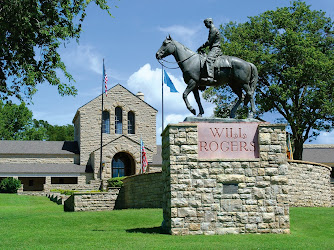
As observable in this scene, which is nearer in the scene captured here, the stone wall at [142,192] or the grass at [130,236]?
the grass at [130,236]

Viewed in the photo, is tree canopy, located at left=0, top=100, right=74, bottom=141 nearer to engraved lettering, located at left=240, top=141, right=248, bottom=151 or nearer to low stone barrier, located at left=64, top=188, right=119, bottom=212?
low stone barrier, located at left=64, top=188, right=119, bottom=212

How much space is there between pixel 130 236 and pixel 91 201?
12483mm

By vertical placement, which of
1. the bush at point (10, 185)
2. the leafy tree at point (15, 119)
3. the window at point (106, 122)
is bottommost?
the bush at point (10, 185)

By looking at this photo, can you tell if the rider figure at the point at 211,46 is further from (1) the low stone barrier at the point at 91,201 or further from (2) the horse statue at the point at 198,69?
(1) the low stone barrier at the point at 91,201

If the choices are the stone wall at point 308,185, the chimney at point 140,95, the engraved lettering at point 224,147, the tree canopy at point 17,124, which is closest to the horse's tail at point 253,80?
the engraved lettering at point 224,147

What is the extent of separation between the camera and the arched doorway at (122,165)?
1843 inches

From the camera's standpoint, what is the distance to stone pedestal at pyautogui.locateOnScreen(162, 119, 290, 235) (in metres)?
12.2

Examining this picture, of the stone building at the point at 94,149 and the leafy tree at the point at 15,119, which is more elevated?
the leafy tree at the point at 15,119

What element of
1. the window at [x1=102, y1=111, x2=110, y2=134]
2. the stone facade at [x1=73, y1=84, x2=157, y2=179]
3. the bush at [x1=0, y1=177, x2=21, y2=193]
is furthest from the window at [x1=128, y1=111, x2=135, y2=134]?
the bush at [x1=0, y1=177, x2=21, y2=193]

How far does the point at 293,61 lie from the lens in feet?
114

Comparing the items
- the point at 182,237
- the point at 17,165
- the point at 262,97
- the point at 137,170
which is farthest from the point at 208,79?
the point at 17,165

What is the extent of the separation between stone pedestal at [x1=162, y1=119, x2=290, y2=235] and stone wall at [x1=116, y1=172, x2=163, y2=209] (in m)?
10.5

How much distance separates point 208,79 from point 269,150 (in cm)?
264

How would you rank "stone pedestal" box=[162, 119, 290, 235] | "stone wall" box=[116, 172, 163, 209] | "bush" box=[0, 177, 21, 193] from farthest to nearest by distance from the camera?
"bush" box=[0, 177, 21, 193] < "stone wall" box=[116, 172, 163, 209] < "stone pedestal" box=[162, 119, 290, 235]
